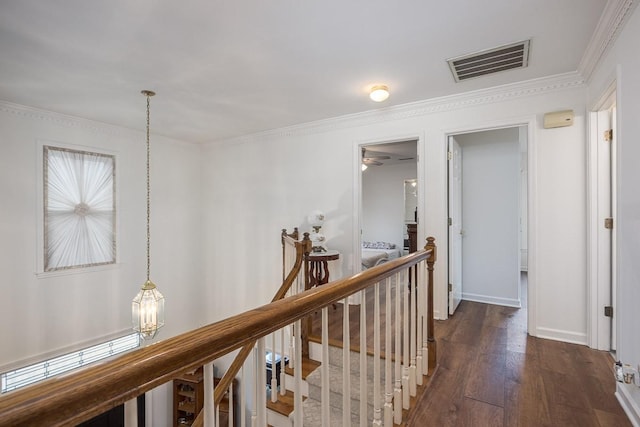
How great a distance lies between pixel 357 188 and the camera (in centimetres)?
387

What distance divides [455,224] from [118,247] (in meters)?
4.48

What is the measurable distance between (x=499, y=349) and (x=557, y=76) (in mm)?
2455

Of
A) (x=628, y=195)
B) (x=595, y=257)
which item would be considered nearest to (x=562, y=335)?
(x=595, y=257)

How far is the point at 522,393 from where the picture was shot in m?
1.98

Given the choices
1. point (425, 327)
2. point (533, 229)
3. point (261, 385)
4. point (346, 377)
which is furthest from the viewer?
point (533, 229)

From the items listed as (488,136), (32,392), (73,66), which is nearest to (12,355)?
(73,66)

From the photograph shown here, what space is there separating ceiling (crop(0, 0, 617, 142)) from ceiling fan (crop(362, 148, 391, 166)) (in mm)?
2534

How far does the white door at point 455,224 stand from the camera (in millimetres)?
3367

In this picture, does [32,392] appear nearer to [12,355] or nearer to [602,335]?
[602,335]

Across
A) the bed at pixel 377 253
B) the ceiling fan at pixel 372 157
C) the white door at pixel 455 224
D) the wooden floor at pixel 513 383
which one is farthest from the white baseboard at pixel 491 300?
the ceiling fan at pixel 372 157

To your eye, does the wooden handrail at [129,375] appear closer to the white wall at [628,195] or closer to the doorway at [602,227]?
the white wall at [628,195]

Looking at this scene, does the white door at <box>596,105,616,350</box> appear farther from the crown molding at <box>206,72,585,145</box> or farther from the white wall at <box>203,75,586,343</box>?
the crown molding at <box>206,72,585,145</box>

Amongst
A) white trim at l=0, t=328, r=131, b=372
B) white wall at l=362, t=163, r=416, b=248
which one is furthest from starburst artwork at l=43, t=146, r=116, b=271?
white wall at l=362, t=163, r=416, b=248

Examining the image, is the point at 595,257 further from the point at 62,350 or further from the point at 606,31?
the point at 62,350
